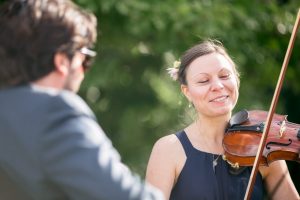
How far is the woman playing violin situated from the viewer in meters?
3.84

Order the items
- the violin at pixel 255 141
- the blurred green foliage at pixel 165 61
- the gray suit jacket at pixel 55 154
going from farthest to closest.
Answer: the blurred green foliage at pixel 165 61 → the violin at pixel 255 141 → the gray suit jacket at pixel 55 154

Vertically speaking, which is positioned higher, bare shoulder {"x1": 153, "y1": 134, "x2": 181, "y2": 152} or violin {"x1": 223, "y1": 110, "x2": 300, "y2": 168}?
violin {"x1": 223, "y1": 110, "x2": 300, "y2": 168}

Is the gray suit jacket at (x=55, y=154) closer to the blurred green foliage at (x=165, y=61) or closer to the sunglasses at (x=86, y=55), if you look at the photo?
the sunglasses at (x=86, y=55)

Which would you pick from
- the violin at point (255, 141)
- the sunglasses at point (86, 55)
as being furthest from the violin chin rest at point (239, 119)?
the sunglasses at point (86, 55)

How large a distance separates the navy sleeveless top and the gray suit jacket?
165 centimetres

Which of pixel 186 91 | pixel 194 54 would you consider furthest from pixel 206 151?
pixel 194 54

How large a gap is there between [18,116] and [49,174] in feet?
0.59

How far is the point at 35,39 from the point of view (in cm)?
225

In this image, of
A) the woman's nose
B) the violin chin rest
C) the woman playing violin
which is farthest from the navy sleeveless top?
the woman's nose

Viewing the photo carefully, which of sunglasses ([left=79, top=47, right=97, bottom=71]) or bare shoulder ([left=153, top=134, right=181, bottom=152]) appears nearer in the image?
sunglasses ([left=79, top=47, right=97, bottom=71])

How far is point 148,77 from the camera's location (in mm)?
8391

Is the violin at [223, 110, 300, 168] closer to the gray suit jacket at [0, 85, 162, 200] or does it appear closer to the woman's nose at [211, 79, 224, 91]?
the woman's nose at [211, 79, 224, 91]

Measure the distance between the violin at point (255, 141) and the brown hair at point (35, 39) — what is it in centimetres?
169

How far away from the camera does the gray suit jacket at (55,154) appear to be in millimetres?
2092
